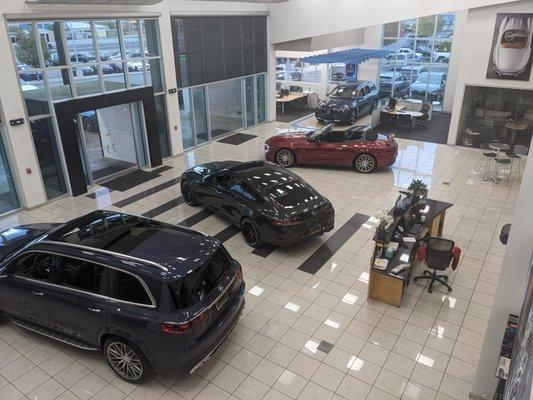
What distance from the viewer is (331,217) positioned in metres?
8.24

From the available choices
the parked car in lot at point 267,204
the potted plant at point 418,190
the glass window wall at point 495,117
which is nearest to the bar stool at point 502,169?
the glass window wall at point 495,117

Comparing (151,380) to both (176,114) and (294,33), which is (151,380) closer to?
(176,114)

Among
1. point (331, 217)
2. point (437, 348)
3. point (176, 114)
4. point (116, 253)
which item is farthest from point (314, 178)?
point (116, 253)

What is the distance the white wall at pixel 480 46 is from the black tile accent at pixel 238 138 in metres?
7.44

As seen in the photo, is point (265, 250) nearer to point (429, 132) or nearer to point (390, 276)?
point (390, 276)

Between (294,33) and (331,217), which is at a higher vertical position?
(294,33)

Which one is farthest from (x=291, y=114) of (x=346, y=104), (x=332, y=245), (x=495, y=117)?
(x=332, y=245)

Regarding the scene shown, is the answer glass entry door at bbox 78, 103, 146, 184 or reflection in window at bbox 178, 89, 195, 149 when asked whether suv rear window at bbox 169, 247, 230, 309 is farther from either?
reflection in window at bbox 178, 89, 195, 149

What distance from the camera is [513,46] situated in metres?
12.6

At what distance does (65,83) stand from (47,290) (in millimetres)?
6711

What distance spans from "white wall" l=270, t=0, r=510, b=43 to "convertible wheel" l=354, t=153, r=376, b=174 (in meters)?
4.95

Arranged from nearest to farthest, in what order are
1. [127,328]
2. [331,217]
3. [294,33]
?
[127,328] < [331,217] < [294,33]

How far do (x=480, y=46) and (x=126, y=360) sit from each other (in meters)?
13.3

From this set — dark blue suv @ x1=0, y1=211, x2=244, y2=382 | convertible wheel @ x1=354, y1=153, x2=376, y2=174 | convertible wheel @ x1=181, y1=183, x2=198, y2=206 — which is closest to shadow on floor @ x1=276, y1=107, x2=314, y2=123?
convertible wheel @ x1=354, y1=153, x2=376, y2=174
